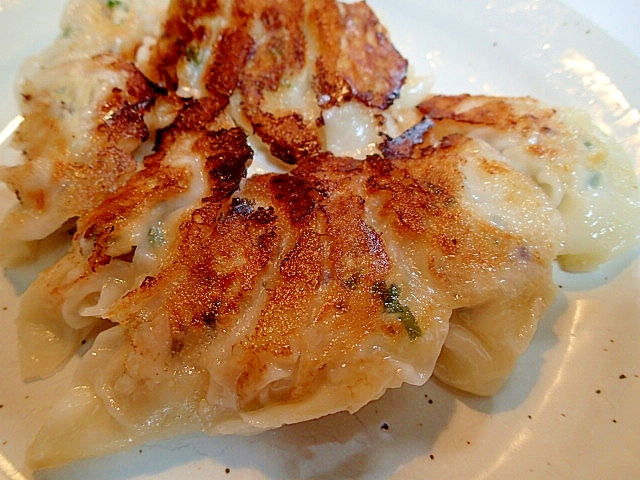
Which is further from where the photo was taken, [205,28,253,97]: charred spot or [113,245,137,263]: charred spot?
[205,28,253,97]: charred spot

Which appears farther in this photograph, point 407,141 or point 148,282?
point 407,141

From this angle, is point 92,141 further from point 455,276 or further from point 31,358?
point 455,276

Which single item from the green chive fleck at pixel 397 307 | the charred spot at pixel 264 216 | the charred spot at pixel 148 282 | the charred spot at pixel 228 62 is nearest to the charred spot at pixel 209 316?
the charred spot at pixel 148 282

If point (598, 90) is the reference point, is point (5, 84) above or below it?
below

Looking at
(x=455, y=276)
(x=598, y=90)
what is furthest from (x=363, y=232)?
(x=598, y=90)

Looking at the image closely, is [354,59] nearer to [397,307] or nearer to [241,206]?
[241,206]

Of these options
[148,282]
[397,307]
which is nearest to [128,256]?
[148,282]

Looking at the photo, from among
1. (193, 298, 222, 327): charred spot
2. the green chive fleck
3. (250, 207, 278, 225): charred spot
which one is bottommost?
(193, 298, 222, 327): charred spot

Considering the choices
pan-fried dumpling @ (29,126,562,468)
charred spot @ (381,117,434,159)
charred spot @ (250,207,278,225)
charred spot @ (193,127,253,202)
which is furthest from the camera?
charred spot @ (381,117,434,159)

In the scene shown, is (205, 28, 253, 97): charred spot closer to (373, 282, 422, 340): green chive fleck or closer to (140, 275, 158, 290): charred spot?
(140, 275, 158, 290): charred spot

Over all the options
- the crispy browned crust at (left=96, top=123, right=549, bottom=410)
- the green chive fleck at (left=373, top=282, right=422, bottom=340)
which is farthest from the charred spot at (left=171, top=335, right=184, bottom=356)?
the green chive fleck at (left=373, top=282, right=422, bottom=340)

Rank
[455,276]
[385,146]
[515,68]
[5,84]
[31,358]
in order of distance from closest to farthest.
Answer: [455,276] → [31,358] → [385,146] → [5,84] → [515,68]
